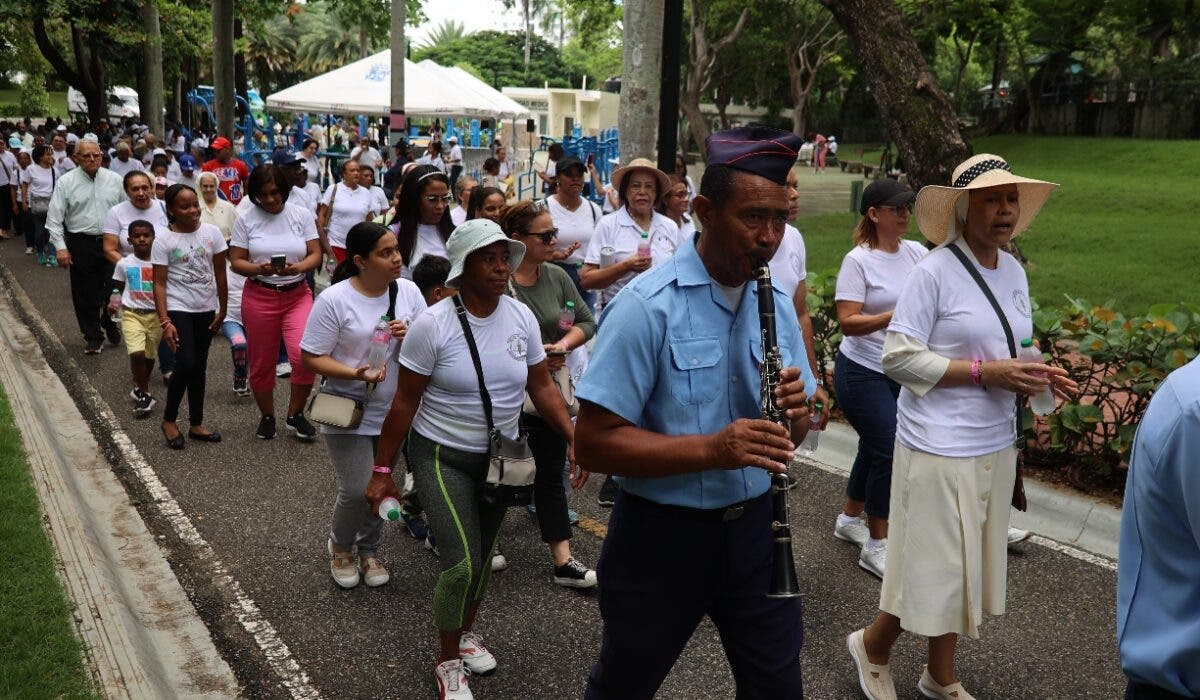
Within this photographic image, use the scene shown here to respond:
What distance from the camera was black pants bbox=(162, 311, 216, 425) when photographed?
7.48 metres

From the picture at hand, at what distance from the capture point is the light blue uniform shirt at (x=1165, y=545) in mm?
1845

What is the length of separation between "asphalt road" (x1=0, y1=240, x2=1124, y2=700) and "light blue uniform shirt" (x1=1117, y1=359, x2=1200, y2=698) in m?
1.11

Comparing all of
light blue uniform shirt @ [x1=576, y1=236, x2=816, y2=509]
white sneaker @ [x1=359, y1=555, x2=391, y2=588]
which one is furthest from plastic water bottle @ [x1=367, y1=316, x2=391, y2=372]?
light blue uniform shirt @ [x1=576, y1=236, x2=816, y2=509]

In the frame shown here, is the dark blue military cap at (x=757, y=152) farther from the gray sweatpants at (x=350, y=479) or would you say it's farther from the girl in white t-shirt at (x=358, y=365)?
the gray sweatpants at (x=350, y=479)

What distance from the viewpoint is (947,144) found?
11.7m

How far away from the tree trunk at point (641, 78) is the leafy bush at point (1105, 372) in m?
3.84

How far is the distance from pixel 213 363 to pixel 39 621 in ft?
20.9

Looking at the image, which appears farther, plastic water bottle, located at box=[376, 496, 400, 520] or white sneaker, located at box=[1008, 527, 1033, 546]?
white sneaker, located at box=[1008, 527, 1033, 546]

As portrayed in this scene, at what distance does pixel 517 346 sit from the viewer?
433cm

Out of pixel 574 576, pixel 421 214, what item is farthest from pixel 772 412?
pixel 421 214

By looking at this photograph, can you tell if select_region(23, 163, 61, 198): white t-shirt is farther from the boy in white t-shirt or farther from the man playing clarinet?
the man playing clarinet

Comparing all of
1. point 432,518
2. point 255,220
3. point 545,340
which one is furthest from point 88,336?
point 432,518

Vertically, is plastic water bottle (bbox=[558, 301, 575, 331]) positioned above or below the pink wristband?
below

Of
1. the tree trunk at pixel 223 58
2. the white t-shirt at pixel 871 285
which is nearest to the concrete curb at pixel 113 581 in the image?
the white t-shirt at pixel 871 285
